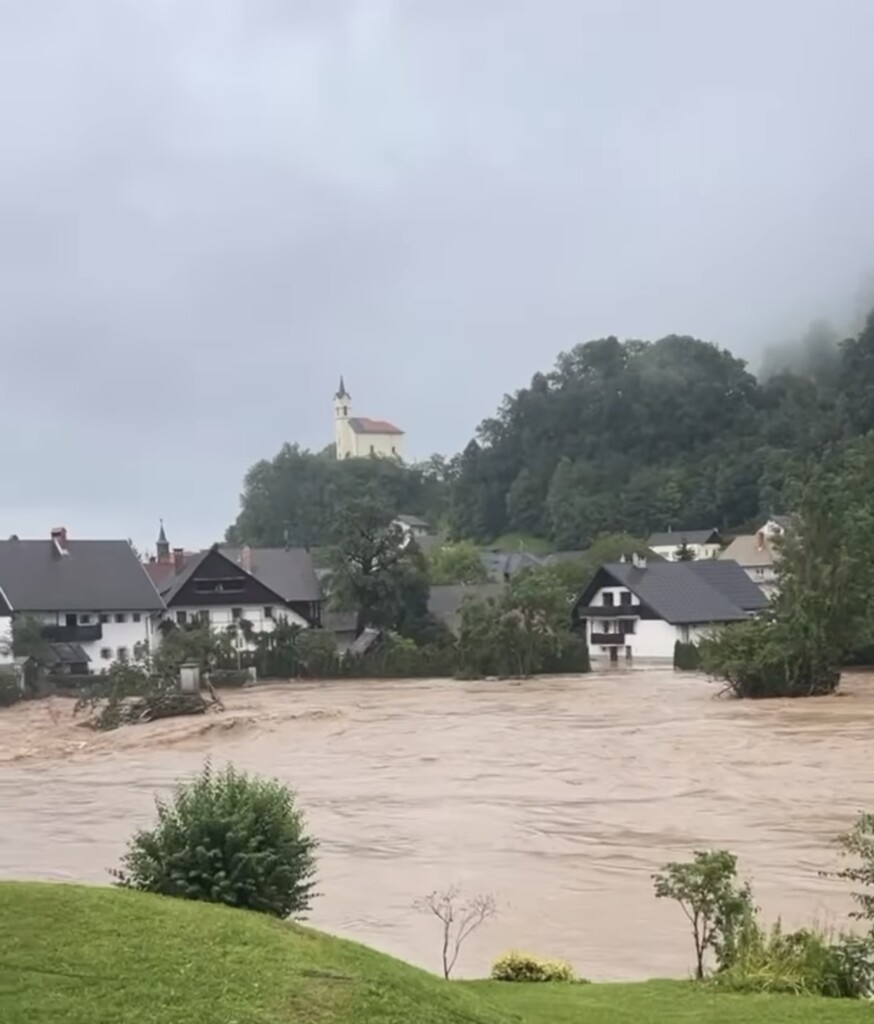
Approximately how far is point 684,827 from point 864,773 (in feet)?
23.7

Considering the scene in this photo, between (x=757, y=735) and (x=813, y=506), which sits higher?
(x=813, y=506)

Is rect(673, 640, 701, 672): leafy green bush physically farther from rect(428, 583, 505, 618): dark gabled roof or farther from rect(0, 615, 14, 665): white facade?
rect(0, 615, 14, 665): white facade

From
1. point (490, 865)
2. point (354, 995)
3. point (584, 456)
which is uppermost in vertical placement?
point (584, 456)

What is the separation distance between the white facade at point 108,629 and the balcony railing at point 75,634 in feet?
0.14

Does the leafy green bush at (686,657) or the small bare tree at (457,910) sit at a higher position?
the leafy green bush at (686,657)

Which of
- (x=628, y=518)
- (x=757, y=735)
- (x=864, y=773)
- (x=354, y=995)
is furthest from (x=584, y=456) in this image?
(x=354, y=995)

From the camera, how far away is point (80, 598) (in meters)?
60.0

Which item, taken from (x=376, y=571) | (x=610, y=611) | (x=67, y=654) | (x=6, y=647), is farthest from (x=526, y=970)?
(x=610, y=611)

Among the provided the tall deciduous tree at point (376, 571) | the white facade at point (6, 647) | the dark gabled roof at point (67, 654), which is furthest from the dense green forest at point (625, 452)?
the white facade at point (6, 647)

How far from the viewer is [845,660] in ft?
180

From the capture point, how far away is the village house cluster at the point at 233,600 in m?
59.8

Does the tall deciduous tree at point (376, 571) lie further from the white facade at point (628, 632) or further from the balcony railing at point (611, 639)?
the balcony railing at point (611, 639)

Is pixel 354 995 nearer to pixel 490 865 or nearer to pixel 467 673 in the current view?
pixel 490 865

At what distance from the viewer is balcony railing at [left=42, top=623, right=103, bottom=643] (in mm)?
A: 59188
